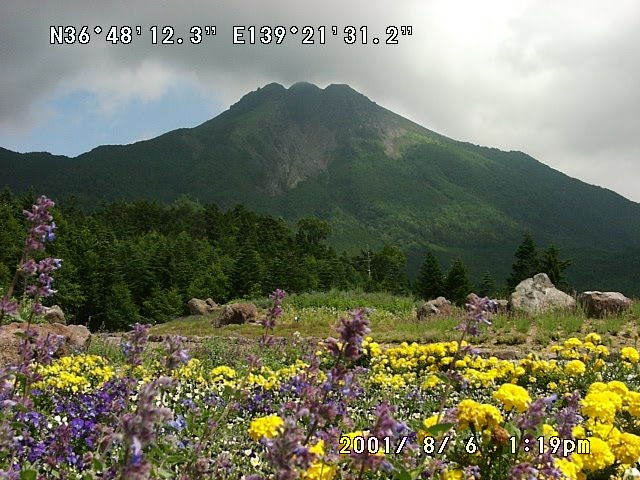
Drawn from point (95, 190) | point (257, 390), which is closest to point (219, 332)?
point (257, 390)

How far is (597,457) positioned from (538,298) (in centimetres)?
1840

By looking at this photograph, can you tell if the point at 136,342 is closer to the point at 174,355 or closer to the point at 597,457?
the point at 174,355

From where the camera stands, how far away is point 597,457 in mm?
2635

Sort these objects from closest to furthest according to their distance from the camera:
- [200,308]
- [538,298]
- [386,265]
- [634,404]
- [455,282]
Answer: [634,404], [538,298], [200,308], [455,282], [386,265]

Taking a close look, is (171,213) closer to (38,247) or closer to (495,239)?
(38,247)

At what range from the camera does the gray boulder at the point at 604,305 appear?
54.3ft

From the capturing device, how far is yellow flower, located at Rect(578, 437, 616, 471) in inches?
103

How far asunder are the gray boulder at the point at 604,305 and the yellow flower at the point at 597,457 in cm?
1544

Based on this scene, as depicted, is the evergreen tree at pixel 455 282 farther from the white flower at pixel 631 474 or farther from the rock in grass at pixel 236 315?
the white flower at pixel 631 474

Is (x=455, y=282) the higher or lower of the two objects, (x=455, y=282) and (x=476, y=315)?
the lower

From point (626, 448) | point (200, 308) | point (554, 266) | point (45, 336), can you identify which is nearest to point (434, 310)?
point (45, 336)

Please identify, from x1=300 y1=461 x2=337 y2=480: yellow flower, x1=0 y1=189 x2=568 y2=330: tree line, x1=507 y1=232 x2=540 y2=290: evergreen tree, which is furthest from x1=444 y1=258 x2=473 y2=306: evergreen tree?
x1=300 y1=461 x2=337 y2=480: yellow flower

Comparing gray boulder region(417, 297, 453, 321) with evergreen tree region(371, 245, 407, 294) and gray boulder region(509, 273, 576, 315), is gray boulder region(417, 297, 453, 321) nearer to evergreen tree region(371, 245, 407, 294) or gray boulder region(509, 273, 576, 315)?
gray boulder region(509, 273, 576, 315)

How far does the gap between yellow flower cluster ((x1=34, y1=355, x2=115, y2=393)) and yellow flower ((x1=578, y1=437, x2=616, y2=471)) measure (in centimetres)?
407
